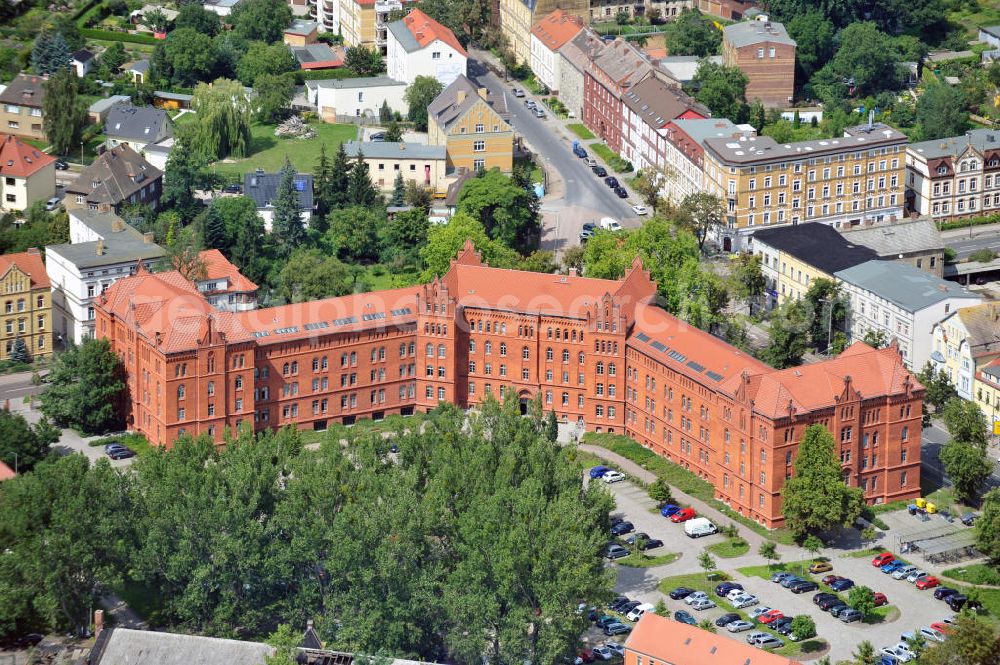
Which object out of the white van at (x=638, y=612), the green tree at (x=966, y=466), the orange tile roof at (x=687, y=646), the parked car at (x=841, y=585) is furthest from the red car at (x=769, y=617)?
the green tree at (x=966, y=466)

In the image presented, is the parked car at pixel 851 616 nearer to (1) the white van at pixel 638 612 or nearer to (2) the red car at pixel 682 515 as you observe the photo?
(1) the white van at pixel 638 612

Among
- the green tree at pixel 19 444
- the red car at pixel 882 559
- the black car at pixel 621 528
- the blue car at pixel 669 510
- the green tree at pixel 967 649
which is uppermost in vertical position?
the green tree at pixel 19 444

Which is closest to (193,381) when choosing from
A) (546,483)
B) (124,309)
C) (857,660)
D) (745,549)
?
(124,309)

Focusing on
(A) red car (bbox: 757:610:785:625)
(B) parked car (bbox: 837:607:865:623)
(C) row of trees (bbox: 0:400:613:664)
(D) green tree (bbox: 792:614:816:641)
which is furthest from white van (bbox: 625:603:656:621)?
(B) parked car (bbox: 837:607:865:623)

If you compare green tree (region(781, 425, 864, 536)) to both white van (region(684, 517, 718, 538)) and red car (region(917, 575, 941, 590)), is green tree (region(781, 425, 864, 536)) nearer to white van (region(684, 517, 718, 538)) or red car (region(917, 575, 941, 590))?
white van (region(684, 517, 718, 538))

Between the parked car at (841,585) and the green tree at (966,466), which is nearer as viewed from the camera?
the parked car at (841,585)

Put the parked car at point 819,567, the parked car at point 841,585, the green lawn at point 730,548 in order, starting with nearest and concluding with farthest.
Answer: the parked car at point 841,585 < the parked car at point 819,567 < the green lawn at point 730,548

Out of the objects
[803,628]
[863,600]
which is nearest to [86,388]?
[803,628]

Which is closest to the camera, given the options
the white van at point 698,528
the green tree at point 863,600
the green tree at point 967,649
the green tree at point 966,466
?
the green tree at point 967,649
